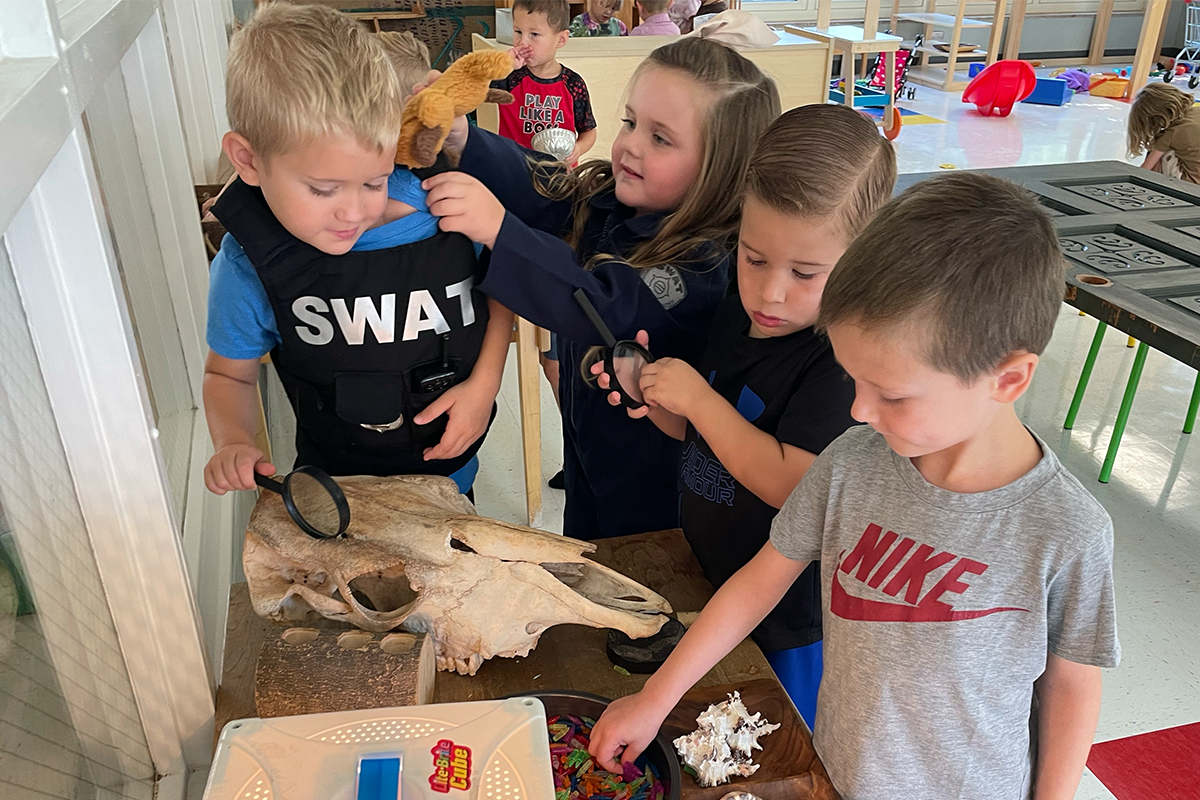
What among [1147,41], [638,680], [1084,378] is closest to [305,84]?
[638,680]

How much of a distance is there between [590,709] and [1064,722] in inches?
18.4

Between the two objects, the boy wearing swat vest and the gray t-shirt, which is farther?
the boy wearing swat vest

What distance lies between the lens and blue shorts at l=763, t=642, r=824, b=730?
4.23ft

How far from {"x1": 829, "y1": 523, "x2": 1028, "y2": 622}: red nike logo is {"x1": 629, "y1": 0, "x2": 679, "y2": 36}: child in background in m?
4.15

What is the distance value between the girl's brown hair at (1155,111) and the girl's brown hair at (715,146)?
3094 mm

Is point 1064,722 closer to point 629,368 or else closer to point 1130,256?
point 629,368

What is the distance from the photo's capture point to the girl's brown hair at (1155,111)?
3.62 m

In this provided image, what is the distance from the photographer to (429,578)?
100 cm

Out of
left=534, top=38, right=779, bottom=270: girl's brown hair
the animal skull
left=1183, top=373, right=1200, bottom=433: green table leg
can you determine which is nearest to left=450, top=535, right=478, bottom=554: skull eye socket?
the animal skull

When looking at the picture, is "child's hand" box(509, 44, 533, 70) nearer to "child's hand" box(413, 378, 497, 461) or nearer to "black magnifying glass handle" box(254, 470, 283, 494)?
"child's hand" box(413, 378, 497, 461)

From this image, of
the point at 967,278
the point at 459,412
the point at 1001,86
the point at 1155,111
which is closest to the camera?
the point at 967,278

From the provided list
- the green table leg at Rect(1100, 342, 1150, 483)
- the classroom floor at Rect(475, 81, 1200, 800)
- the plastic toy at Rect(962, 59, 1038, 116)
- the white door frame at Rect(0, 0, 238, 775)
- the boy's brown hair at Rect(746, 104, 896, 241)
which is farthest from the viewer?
the plastic toy at Rect(962, 59, 1038, 116)

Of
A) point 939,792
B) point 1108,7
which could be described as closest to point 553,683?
point 939,792

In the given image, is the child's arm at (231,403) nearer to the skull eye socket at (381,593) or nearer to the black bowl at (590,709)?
the skull eye socket at (381,593)
